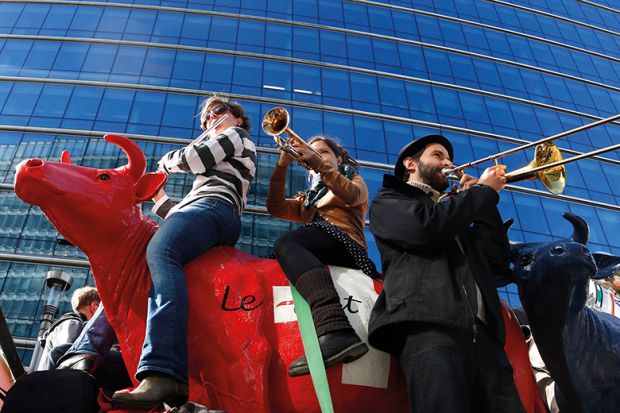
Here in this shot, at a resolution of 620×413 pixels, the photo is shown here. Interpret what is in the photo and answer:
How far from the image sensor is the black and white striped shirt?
3.47 meters

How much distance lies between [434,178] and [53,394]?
2.42 meters

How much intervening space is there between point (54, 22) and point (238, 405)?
2967 cm

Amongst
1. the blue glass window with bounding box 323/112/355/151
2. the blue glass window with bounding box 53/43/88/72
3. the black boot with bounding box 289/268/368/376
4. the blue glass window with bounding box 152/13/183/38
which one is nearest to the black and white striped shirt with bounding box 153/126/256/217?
the black boot with bounding box 289/268/368/376

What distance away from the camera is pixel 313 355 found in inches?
105

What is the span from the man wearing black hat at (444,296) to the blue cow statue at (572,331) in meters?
0.30

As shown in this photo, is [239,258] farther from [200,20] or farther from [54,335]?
[200,20]

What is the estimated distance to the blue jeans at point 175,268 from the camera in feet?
8.48

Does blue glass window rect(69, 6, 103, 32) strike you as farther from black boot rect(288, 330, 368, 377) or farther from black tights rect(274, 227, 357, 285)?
black boot rect(288, 330, 368, 377)

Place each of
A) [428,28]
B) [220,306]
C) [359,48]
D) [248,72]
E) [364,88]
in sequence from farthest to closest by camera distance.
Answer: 1. [428,28]
2. [359,48]
3. [364,88]
4. [248,72]
5. [220,306]

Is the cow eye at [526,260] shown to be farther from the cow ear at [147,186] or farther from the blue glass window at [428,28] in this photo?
the blue glass window at [428,28]

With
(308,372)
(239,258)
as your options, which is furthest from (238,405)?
(239,258)

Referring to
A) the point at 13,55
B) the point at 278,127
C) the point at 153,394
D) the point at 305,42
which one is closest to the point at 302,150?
the point at 278,127

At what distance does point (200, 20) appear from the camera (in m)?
28.4

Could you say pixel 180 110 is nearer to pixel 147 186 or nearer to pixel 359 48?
pixel 359 48
